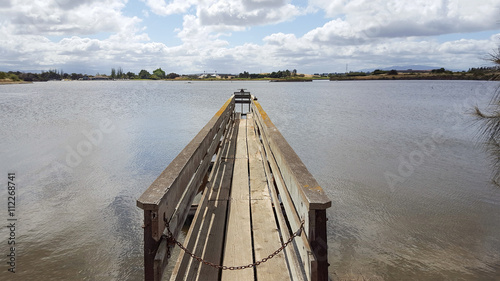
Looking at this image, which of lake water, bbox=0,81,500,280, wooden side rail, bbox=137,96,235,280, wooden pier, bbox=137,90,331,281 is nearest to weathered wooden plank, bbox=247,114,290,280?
wooden pier, bbox=137,90,331,281

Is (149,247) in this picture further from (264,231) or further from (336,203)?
(336,203)

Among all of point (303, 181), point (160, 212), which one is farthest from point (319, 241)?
point (160, 212)

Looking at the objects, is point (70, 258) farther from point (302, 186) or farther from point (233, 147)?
point (302, 186)

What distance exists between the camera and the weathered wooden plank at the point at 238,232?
3.41m

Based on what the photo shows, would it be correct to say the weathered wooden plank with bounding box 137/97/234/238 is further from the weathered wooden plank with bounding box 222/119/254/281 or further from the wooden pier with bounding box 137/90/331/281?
the weathered wooden plank with bounding box 222/119/254/281

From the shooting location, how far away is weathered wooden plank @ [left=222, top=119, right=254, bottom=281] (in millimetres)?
3414

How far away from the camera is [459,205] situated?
955 cm

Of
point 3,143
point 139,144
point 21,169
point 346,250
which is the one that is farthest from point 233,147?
point 3,143

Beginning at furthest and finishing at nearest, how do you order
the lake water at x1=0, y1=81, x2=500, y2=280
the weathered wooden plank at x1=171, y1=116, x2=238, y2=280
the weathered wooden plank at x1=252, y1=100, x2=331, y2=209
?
the lake water at x1=0, y1=81, x2=500, y2=280
the weathered wooden plank at x1=171, y1=116, x2=238, y2=280
the weathered wooden plank at x1=252, y1=100, x2=331, y2=209

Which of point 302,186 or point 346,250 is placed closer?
point 302,186

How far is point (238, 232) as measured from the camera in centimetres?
429

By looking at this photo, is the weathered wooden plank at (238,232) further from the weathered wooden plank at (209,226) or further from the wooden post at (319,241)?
the wooden post at (319,241)

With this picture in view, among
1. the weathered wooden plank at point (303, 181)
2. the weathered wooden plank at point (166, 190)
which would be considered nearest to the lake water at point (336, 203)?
the weathered wooden plank at point (303, 181)

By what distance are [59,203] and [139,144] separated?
8697 millimetres
